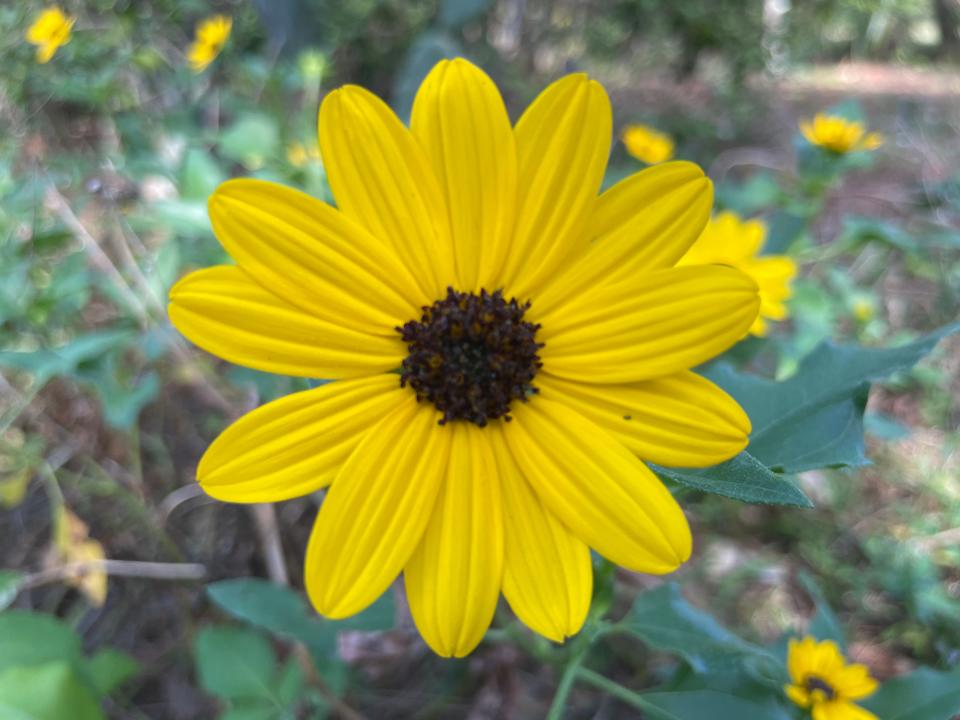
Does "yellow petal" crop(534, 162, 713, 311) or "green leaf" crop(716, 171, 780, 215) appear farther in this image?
"green leaf" crop(716, 171, 780, 215)

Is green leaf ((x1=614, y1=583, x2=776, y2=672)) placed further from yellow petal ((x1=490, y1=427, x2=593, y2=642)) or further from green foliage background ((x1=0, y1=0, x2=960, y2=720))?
yellow petal ((x1=490, y1=427, x2=593, y2=642))

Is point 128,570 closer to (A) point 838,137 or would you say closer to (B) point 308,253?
(B) point 308,253

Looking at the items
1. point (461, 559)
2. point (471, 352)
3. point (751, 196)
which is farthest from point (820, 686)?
point (751, 196)

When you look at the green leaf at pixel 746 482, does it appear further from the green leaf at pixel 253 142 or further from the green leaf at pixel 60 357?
the green leaf at pixel 253 142

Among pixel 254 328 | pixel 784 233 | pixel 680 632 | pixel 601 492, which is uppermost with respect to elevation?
pixel 784 233

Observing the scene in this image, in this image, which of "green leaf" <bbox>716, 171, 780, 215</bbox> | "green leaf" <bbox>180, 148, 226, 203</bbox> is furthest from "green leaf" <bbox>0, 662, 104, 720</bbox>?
"green leaf" <bbox>716, 171, 780, 215</bbox>

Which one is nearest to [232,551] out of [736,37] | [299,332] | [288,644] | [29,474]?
[288,644]
